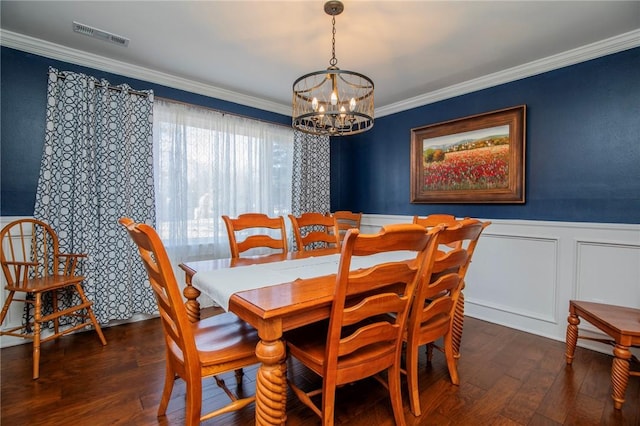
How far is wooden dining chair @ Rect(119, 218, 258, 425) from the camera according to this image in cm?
113

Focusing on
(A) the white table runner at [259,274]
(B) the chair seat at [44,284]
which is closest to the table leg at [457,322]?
(A) the white table runner at [259,274]

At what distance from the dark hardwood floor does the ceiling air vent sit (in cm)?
244

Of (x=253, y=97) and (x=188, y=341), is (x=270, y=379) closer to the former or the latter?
(x=188, y=341)

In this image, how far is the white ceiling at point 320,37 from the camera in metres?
1.97

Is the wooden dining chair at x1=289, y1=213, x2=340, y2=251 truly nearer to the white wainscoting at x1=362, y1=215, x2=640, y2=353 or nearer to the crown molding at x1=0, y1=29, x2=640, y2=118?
the white wainscoting at x1=362, y1=215, x2=640, y2=353

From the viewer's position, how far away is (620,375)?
167cm

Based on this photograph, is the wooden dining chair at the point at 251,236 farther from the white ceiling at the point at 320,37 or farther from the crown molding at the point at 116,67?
the crown molding at the point at 116,67

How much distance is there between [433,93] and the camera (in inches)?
136

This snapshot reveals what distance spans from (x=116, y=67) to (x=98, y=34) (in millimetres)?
520

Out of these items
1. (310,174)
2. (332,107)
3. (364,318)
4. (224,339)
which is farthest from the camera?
(310,174)

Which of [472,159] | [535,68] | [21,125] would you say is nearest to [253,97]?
[21,125]

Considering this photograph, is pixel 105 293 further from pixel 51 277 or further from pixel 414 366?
pixel 414 366

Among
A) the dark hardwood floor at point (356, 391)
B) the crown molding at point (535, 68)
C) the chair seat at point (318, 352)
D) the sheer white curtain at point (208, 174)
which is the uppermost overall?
the crown molding at point (535, 68)

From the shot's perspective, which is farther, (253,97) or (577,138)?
(253,97)
